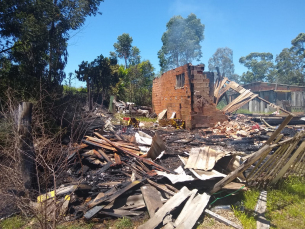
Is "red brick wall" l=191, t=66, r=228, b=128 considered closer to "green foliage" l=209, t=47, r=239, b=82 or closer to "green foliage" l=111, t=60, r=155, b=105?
"green foliage" l=111, t=60, r=155, b=105

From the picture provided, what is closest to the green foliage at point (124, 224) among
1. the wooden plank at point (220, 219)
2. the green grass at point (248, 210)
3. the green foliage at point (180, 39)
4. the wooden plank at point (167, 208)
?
the wooden plank at point (167, 208)

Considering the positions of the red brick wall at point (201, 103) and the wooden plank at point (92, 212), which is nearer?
the wooden plank at point (92, 212)

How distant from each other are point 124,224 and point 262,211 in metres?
2.38

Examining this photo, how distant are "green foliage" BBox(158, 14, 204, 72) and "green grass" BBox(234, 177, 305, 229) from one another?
26.4 metres

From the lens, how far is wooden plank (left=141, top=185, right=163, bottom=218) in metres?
3.53

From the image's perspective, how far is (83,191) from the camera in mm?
4156

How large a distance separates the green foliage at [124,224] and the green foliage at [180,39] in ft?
89.9

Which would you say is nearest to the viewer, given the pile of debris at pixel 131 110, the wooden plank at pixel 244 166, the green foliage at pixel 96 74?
the wooden plank at pixel 244 166

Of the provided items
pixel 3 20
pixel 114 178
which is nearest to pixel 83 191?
pixel 114 178

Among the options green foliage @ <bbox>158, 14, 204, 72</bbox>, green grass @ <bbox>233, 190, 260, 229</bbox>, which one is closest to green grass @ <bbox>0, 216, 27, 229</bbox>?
green grass @ <bbox>233, 190, 260, 229</bbox>

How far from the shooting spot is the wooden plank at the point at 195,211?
3.17 m

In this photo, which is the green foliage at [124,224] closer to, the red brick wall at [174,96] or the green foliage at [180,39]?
the red brick wall at [174,96]

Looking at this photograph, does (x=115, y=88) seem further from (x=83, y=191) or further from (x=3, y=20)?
(x=83, y=191)

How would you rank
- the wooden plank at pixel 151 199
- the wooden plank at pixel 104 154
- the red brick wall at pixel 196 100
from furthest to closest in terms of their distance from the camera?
the red brick wall at pixel 196 100
the wooden plank at pixel 104 154
the wooden plank at pixel 151 199
